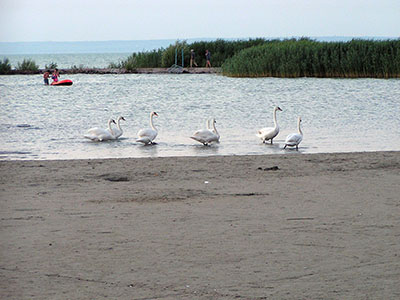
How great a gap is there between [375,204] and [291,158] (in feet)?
14.1

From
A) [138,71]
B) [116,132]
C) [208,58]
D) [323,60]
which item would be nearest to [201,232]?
[116,132]

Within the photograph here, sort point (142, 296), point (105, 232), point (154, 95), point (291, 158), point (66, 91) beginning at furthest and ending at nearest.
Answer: point (66, 91)
point (154, 95)
point (291, 158)
point (105, 232)
point (142, 296)

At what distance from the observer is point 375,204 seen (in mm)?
7711

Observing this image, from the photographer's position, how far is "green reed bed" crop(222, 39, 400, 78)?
39188 millimetres

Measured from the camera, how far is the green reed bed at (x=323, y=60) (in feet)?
129

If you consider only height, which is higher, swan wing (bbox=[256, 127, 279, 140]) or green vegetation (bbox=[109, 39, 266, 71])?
green vegetation (bbox=[109, 39, 266, 71])

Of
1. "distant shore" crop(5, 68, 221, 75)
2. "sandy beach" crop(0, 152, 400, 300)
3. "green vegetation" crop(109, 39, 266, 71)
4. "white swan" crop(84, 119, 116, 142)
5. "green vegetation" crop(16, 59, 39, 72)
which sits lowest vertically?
"sandy beach" crop(0, 152, 400, 300)

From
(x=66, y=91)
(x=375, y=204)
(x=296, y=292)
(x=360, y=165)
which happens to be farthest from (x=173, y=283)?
(x=66, y=91)

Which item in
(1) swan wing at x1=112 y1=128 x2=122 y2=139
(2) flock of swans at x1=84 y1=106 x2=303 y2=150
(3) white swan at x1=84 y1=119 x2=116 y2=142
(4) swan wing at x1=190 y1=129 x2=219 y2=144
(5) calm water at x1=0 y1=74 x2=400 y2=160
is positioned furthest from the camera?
(1) swan wing at x1=112 y1=128 x2=122 y2=139

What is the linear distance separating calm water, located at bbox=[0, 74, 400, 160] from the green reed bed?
47.9 inches

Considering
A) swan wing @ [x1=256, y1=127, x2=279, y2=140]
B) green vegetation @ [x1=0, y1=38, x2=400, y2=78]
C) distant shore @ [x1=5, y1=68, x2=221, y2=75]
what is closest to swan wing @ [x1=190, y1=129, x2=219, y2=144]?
swan wing @ [x1=256, y1=127, x2=279, y2=140]

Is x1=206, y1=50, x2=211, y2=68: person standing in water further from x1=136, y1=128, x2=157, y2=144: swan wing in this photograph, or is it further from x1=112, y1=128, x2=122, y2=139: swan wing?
x1=136, y1=128, x2=157, y2=144: swan wing

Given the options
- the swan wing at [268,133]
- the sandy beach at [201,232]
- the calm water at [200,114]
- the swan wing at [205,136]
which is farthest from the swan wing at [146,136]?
the sandy beach at [201,232]

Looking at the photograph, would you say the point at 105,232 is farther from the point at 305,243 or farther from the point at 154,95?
the point at 154,95
